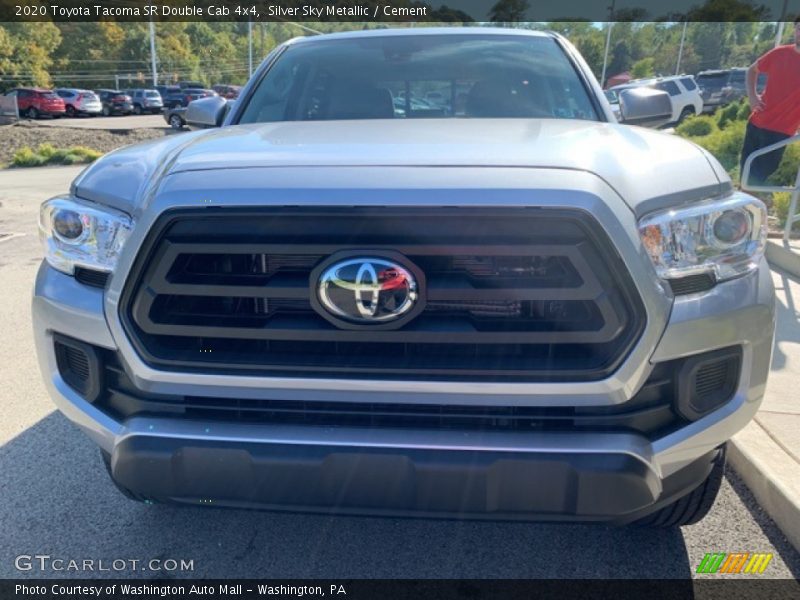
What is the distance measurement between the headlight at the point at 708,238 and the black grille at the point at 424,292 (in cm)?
14

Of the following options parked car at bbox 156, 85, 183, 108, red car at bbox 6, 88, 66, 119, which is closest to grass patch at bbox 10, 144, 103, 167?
red car at bbox 6, 88, 66, 119

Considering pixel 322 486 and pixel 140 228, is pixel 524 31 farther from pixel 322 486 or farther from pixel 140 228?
pixel 322 486

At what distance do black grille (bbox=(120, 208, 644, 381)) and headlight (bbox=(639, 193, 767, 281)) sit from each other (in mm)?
145

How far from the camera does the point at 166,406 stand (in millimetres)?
1904

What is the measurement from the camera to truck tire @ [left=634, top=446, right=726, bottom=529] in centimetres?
215

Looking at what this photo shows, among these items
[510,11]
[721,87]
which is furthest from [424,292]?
[510,11]

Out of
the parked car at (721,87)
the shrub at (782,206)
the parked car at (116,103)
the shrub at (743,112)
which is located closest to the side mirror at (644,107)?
the shrub at (782,206)

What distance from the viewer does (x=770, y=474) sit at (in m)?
2.62

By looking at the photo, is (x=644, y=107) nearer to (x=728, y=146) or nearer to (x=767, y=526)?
(x=767, y=526)

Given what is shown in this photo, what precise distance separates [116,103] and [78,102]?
358 centimetres

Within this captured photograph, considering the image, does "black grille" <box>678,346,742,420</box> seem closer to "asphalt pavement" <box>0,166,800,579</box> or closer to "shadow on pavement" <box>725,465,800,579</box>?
"asphalt pavement" <box>0,166,800,579</box>

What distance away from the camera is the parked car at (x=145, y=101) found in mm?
41000

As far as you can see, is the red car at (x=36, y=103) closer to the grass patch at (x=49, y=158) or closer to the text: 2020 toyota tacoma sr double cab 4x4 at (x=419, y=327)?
the grass patch at (x=49, y=158)

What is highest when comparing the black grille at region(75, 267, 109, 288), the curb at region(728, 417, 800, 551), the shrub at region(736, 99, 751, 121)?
the black grille at region(75, 267, 109, 288)
